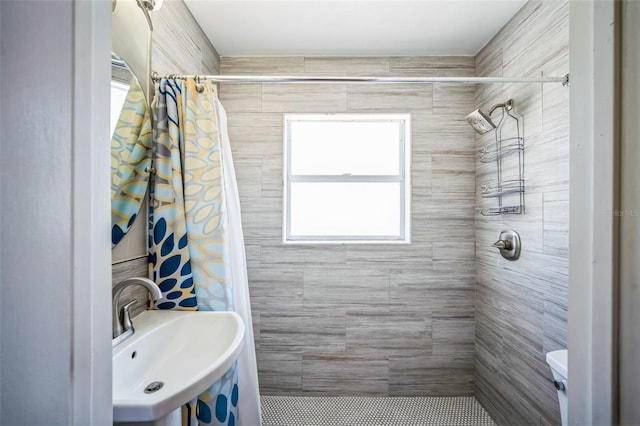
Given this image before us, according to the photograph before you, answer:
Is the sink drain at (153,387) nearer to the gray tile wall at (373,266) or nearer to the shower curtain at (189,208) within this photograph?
the shower curtain at (189,208)

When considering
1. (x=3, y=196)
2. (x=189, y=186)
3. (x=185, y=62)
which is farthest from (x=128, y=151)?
(x=3, y=196)

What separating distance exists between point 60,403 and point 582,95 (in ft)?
2.66

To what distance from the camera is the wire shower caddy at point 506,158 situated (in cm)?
163

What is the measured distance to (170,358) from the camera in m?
1.13

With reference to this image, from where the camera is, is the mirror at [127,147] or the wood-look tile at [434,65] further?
the wood-look tile at [434,65]

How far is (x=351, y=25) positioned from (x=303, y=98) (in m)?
0.53

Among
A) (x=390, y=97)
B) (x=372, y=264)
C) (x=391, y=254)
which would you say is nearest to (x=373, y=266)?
(x=372, y=264)

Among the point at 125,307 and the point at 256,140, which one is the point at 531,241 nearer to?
the point at 256,140

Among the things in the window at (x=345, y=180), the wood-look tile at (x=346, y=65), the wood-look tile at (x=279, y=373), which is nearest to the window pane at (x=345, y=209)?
the window at (x=345, y=180)

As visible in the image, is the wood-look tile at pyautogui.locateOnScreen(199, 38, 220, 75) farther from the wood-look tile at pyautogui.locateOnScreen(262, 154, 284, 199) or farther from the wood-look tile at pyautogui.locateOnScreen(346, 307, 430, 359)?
the wood-look tile at pyautogui.locateOnScreen(346, 307, 430, 359)

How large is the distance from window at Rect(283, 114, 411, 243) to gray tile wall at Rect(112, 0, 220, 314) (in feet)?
2.34

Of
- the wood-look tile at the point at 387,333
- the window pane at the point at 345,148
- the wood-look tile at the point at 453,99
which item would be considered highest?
the wood-look tile at the point at 453,99

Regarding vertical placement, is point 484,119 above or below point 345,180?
above

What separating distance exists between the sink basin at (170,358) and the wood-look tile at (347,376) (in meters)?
1.10
